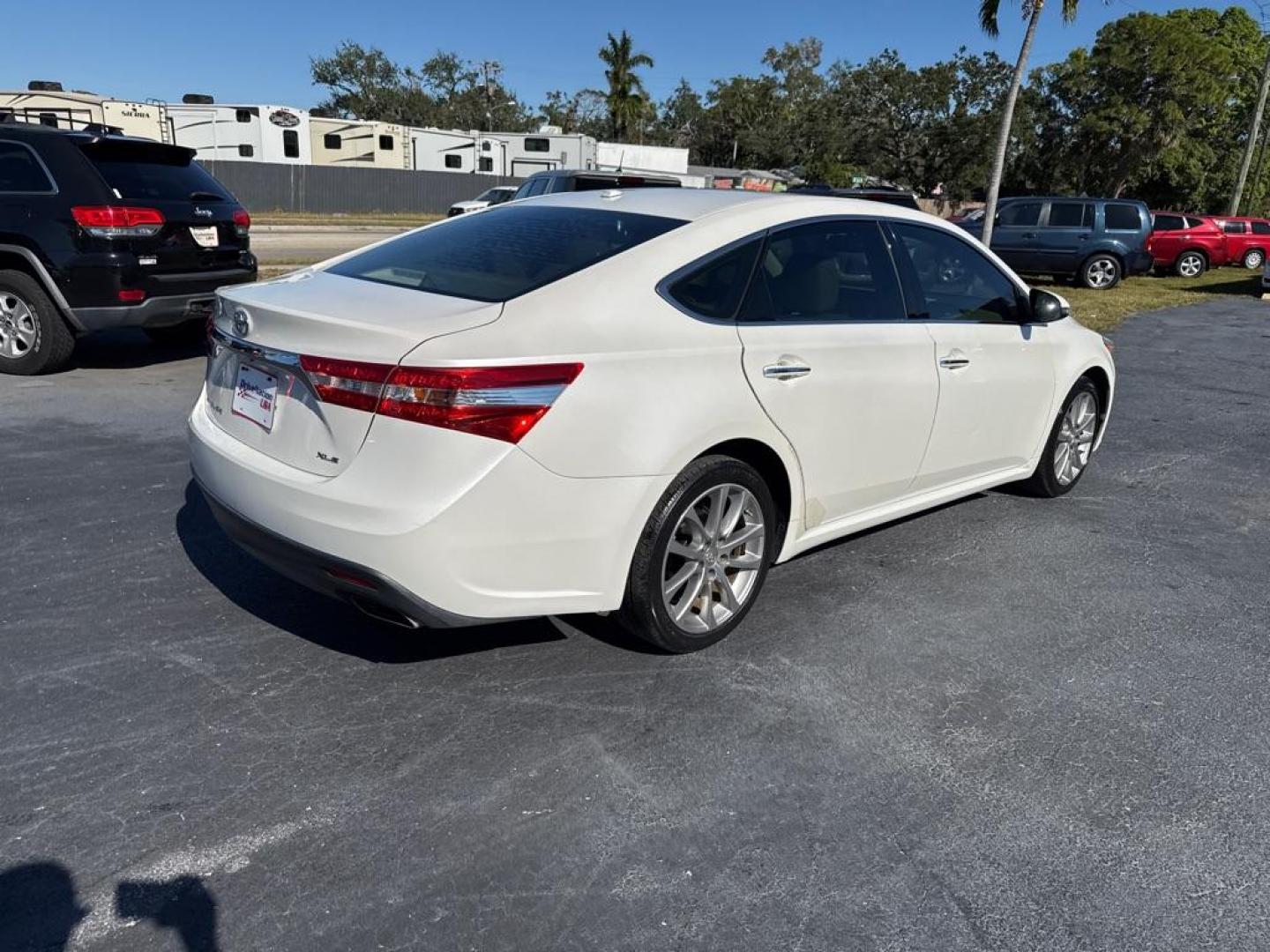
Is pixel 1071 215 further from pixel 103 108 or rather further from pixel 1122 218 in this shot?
pixel 103 108

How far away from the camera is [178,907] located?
2.20 metres

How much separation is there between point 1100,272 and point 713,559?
64.8ft

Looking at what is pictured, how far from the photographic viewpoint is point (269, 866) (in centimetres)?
235

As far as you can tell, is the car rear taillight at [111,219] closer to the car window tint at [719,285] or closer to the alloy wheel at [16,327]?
the alloy wheel at [16,327]

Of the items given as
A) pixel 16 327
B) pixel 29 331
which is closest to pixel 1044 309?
pixel 29 331

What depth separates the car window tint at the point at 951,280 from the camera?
4.21 metres

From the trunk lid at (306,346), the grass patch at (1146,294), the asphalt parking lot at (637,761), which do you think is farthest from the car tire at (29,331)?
the grass patch at (1146,294)

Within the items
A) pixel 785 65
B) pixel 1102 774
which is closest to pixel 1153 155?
pixel 785 65

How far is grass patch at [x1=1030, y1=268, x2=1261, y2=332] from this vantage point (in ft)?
50.3

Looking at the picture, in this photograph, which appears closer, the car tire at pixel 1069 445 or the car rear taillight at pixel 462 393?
the car rear taillight at pixel 462 393

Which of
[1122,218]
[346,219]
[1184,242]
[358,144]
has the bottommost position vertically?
[346,219]

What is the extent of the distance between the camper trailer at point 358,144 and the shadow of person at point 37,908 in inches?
1525

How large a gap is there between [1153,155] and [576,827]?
52.5m

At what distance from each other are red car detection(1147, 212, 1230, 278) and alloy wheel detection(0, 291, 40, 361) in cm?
2565
